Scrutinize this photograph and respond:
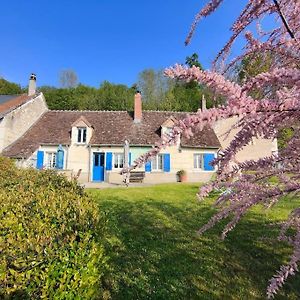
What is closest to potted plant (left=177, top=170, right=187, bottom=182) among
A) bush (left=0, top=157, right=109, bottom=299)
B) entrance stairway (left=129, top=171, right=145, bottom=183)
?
entrance stairway (left=129, top=171, right=145, bottom=183)

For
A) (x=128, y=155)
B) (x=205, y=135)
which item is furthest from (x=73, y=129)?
(x=205, y=135)

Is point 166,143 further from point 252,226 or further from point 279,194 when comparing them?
point 252,226

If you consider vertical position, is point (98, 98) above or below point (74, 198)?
above

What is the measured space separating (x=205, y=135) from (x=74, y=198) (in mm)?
23119

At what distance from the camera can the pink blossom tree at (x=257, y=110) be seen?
129 cm

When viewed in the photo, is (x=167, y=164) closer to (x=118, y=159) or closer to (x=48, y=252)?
(x=118, y=159)

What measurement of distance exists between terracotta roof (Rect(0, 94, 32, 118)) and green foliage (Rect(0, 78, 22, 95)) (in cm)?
2516

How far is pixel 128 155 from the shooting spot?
990 inches

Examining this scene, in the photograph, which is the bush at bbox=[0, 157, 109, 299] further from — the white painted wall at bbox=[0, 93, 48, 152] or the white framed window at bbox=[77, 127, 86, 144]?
the white painted wall at bbox=[0, 93, 48, 152]

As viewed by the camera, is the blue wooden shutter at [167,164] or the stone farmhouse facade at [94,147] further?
the blue wooden shutter at [167,164]

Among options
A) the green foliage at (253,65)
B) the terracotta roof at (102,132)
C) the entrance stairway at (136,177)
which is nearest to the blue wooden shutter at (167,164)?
the terracotta roof at (102,132)

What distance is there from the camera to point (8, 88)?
178ft

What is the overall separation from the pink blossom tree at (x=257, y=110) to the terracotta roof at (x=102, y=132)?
22.0 meters

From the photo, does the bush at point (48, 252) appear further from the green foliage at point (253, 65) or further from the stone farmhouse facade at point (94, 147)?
the stone farmhouse facade at point (94, 147)
